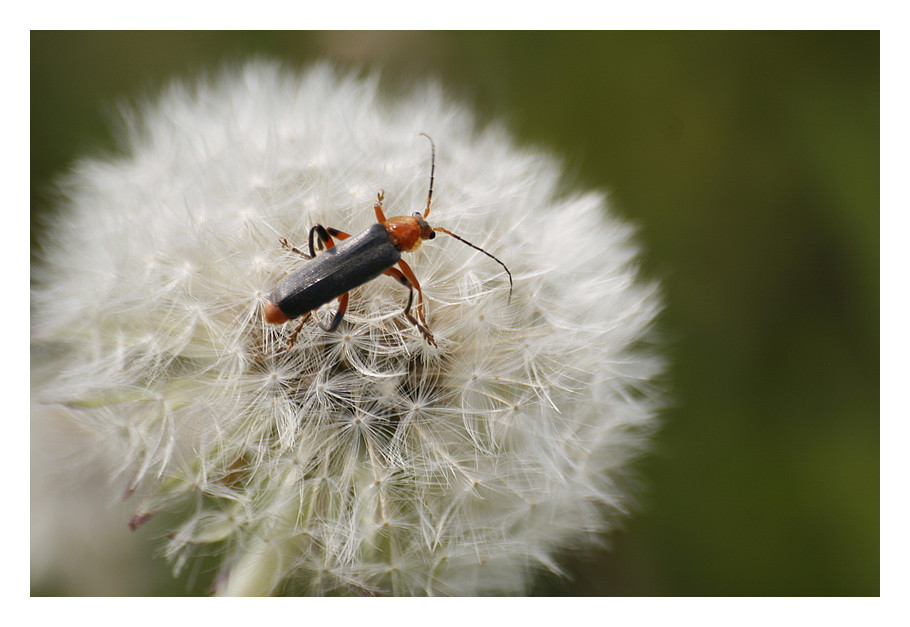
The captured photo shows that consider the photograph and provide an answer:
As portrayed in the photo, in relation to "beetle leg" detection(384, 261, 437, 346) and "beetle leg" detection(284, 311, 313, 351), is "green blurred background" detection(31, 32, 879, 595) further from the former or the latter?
"beetle leg" detection(284, 311, 313, 351)

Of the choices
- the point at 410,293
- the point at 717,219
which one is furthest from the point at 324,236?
the point at 717,219

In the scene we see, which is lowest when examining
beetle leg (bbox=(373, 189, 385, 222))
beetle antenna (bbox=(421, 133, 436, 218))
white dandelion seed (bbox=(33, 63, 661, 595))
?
white dandelion seed (bbox=(33, 63, 661, 595))

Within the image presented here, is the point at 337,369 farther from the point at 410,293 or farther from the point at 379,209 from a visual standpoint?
the point at 379,209

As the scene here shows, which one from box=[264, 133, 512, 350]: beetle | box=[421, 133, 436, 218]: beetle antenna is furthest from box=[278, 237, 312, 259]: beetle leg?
box=[421, 133, 436, 218]: beetle antenna

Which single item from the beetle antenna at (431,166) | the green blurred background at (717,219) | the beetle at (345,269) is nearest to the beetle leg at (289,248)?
the beetle at (345,269)

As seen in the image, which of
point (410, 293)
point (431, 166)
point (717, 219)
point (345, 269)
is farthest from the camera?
point (717, 219)

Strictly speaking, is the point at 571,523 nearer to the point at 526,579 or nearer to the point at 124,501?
the point at 526,579
